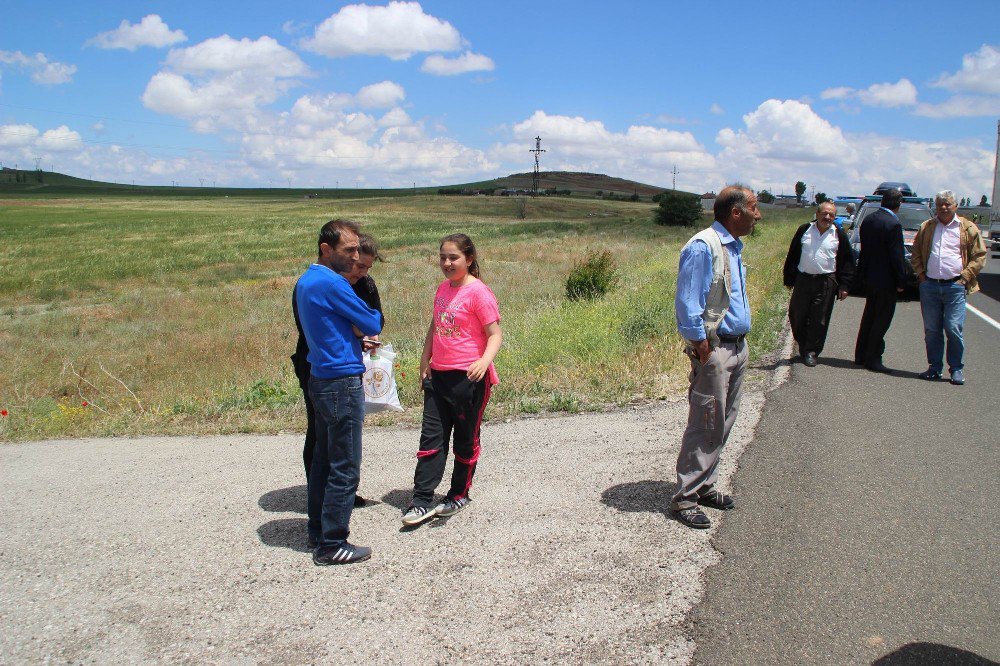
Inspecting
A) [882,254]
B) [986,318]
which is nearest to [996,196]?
[986,318]

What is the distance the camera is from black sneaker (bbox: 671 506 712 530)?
13.3ft

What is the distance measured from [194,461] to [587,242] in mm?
36537

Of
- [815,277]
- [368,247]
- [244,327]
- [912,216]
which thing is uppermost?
[912,216]

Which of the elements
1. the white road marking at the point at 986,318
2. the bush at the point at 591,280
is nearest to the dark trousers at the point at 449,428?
the white road marking at the point at 986,318

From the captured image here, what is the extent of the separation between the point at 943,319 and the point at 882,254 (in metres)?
0.94

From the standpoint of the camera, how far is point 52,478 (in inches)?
215

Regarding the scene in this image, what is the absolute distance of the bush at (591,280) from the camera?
1936cm

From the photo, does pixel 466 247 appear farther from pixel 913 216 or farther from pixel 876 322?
pixel 913 216

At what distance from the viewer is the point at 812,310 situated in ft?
26.7

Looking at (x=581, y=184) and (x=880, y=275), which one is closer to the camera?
(x=880, y=275)

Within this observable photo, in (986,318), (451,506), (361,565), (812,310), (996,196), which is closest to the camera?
(361,565)

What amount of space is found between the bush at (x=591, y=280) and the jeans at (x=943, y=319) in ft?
37.3

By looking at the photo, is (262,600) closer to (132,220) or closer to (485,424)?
(485,424)

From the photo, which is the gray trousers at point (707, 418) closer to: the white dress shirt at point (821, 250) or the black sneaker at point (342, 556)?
the black sneaker at point (342, 556)
